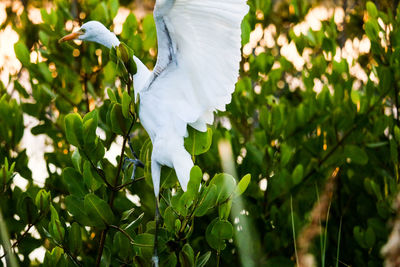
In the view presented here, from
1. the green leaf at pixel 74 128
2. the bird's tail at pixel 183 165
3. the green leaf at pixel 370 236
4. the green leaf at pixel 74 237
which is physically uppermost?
the green leaf at pixel 74 128

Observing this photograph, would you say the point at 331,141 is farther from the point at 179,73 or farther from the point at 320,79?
the point at 179,73

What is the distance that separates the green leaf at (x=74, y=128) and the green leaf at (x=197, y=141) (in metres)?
0.35

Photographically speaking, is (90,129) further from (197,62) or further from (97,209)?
(197,62)

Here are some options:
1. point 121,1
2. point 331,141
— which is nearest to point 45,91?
point 331,141

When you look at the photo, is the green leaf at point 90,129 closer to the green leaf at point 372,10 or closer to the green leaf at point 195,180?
the green leaf at point 195,180

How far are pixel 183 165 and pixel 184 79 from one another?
10.7 inches

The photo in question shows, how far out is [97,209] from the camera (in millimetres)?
1834

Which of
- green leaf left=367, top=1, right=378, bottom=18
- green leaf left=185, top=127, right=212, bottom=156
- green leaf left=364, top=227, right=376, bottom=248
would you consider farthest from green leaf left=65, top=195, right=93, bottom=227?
green leaf left=367, top=1, right=378, bottom=18

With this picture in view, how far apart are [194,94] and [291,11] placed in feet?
6.19

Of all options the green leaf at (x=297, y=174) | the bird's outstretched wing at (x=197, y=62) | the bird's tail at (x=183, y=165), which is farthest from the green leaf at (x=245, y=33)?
the bird's tail at (x=183, y=165)

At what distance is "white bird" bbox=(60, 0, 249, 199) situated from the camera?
1670 mm

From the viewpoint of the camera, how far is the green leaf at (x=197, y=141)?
1749 mm

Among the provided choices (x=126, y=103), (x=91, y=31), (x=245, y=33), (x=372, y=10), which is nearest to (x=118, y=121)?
(x=126, y=103)

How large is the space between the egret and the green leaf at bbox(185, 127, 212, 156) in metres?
0.02
